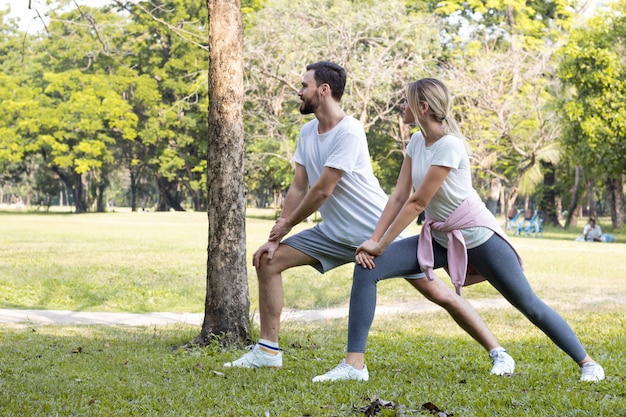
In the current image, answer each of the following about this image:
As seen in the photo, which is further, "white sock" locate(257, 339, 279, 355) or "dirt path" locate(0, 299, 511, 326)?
"dirt path" locate(0, 299, 511, 326)

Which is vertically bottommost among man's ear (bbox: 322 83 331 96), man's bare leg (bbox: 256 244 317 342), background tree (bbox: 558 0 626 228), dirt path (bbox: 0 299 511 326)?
dirt path (bbox: 0 299 511 326)

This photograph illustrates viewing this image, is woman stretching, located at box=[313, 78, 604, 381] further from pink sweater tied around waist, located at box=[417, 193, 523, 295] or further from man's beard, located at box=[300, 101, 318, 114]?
man's beard, located at box=[300, 101, 318, 114]

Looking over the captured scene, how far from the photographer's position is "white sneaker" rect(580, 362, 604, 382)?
5.09m

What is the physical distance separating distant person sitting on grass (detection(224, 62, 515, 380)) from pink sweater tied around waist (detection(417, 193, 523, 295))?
0.25 meters

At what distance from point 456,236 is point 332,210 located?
0.87 m

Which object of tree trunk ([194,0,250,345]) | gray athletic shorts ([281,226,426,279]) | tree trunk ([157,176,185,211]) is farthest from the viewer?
tree trunk ([157,176,185,211])

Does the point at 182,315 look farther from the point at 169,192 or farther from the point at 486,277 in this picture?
the point at 169,192

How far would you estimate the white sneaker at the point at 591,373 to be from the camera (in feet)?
16.7

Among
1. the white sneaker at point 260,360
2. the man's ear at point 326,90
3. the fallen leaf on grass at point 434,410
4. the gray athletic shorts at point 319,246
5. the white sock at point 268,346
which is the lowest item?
the white sneaker at point 260,360

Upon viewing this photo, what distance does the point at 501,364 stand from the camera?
17.9 ft

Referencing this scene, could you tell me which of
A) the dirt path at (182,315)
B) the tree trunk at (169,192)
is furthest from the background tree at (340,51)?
the tree trunk at (169,192)

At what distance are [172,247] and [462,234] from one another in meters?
18.0

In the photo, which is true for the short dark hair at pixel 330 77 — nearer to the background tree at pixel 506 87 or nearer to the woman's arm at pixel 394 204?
the woman's arm at pixel 394 204

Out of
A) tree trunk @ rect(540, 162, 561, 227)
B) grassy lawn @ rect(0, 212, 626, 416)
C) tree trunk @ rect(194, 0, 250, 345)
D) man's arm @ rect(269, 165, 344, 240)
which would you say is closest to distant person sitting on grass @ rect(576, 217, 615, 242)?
tree trunk @ rect(540, 162, 561, 227)
